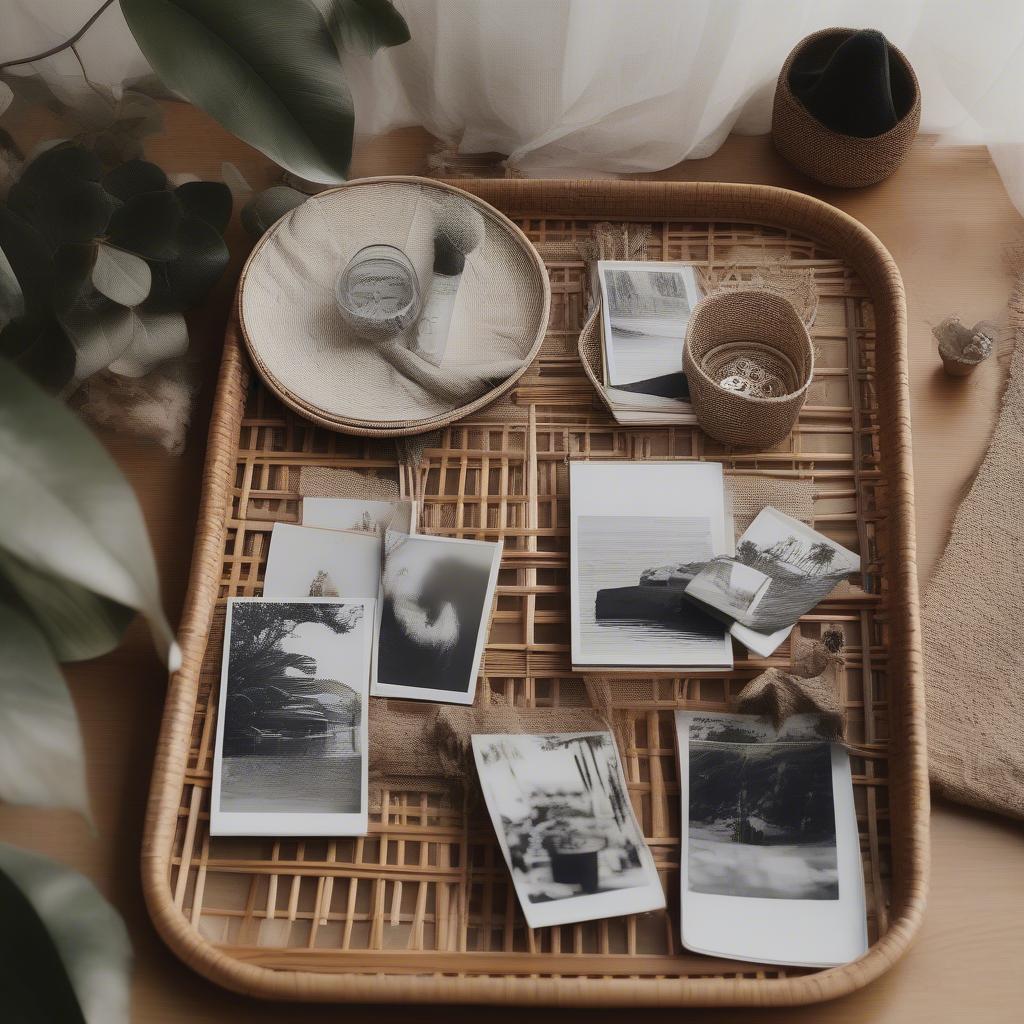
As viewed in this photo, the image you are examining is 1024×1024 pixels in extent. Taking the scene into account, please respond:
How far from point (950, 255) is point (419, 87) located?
2.08ft

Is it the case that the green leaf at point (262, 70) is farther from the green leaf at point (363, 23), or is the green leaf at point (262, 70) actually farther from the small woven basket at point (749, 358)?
the small woven basket at point (749, 358)

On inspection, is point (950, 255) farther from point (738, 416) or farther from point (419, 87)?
point (419, 87)

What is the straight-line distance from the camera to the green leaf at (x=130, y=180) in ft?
3.60

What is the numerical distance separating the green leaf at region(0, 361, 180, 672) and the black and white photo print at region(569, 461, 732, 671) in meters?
0.48

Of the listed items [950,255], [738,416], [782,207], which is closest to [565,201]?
[782,207]

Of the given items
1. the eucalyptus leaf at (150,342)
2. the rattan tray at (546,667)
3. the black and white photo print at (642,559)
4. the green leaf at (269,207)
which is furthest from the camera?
the green leaf at (269,207)

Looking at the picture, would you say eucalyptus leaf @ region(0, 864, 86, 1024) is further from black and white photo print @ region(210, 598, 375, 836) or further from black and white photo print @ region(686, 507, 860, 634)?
black and white photo print @ region(686, 507, 860, 634)

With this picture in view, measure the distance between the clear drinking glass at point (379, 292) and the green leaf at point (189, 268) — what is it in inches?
4.9

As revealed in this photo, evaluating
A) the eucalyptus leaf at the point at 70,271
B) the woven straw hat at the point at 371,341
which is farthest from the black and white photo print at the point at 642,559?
the eucalyptus leaf at the point at 70,271

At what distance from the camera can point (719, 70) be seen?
1.21 metres

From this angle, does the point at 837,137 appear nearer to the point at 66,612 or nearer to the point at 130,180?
the point at 130,180

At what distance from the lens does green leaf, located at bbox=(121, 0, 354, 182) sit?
87 centimetres

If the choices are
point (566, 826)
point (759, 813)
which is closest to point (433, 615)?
point (566, 826)

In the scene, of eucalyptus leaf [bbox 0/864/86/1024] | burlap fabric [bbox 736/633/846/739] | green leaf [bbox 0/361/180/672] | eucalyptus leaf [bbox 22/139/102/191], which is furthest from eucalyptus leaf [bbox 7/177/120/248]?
burlap fabric [bbox 736/633/846/739]
